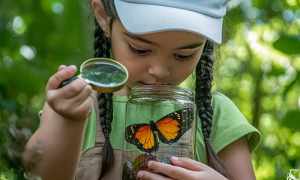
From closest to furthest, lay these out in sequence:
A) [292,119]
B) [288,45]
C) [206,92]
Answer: [206,92] → [288,45] → [292,119]

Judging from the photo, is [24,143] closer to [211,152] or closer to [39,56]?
[211,152]

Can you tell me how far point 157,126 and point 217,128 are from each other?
1.96ft

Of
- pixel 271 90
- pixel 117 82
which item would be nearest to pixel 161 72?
pixel 117 82

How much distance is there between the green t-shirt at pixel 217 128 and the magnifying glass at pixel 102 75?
423mm

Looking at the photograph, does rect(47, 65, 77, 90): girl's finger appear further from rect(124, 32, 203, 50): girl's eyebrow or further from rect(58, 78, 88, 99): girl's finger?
rect(124, 32, 203, 50): girl's eyebrow

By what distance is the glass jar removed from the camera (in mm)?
2010

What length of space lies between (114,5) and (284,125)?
848 mm

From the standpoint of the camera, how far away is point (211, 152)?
244 centimetres

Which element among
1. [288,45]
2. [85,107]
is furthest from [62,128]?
[288,45]

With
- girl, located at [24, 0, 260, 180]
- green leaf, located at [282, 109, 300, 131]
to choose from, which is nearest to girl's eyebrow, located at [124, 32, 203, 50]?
girl, located at [24, 0, 260, 180]

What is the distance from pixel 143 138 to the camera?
2010mm

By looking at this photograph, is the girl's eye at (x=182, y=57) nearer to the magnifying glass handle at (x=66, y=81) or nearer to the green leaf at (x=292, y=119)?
the magnifying glass handle at (x=66, y=81)

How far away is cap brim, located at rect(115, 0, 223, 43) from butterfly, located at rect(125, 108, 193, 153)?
0.24m

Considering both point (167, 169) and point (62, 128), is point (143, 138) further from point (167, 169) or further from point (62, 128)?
point (62, 128)
